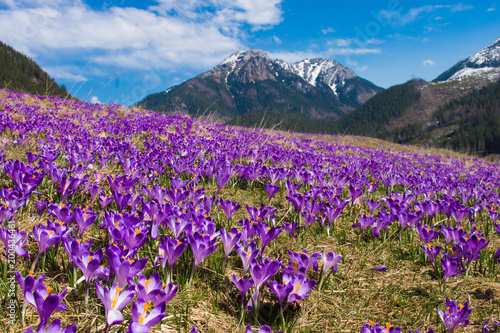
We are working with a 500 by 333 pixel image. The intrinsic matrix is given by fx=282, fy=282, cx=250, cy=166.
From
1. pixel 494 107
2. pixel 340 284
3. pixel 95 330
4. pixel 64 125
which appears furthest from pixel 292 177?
pixel 494 107

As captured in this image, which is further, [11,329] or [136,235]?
[136,235]

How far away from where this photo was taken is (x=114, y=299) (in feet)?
5.01

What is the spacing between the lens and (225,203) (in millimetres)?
3037

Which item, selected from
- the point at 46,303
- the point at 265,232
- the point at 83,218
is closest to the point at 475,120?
the point at 265,232

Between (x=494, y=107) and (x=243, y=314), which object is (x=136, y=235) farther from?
(x=494, y=107)

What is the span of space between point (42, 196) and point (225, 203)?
2.20 m

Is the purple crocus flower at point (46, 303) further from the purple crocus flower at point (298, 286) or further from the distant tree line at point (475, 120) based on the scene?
the distant tree line at point (475, 120)

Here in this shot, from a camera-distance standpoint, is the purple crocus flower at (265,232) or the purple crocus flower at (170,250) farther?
the purple crocus flower at (265,232)

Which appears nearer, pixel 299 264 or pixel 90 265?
pixel 90 265

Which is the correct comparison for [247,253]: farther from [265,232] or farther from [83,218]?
[83,218]

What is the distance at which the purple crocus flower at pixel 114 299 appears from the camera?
1.29m

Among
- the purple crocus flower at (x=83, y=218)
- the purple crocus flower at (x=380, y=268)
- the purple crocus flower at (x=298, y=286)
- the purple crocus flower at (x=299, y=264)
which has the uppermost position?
the purple crocus flower at (x=83, y=218)

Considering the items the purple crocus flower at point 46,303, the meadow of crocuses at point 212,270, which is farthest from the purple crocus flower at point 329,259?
the purple crocus flower at point 46,303

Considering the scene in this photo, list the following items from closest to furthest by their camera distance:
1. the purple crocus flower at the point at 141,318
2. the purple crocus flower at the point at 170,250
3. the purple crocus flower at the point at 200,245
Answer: the purple crocus flower at the point at 141,318
the purple crocus flower at the point at 170,250
the purple crocus flower at the point at 200,245
